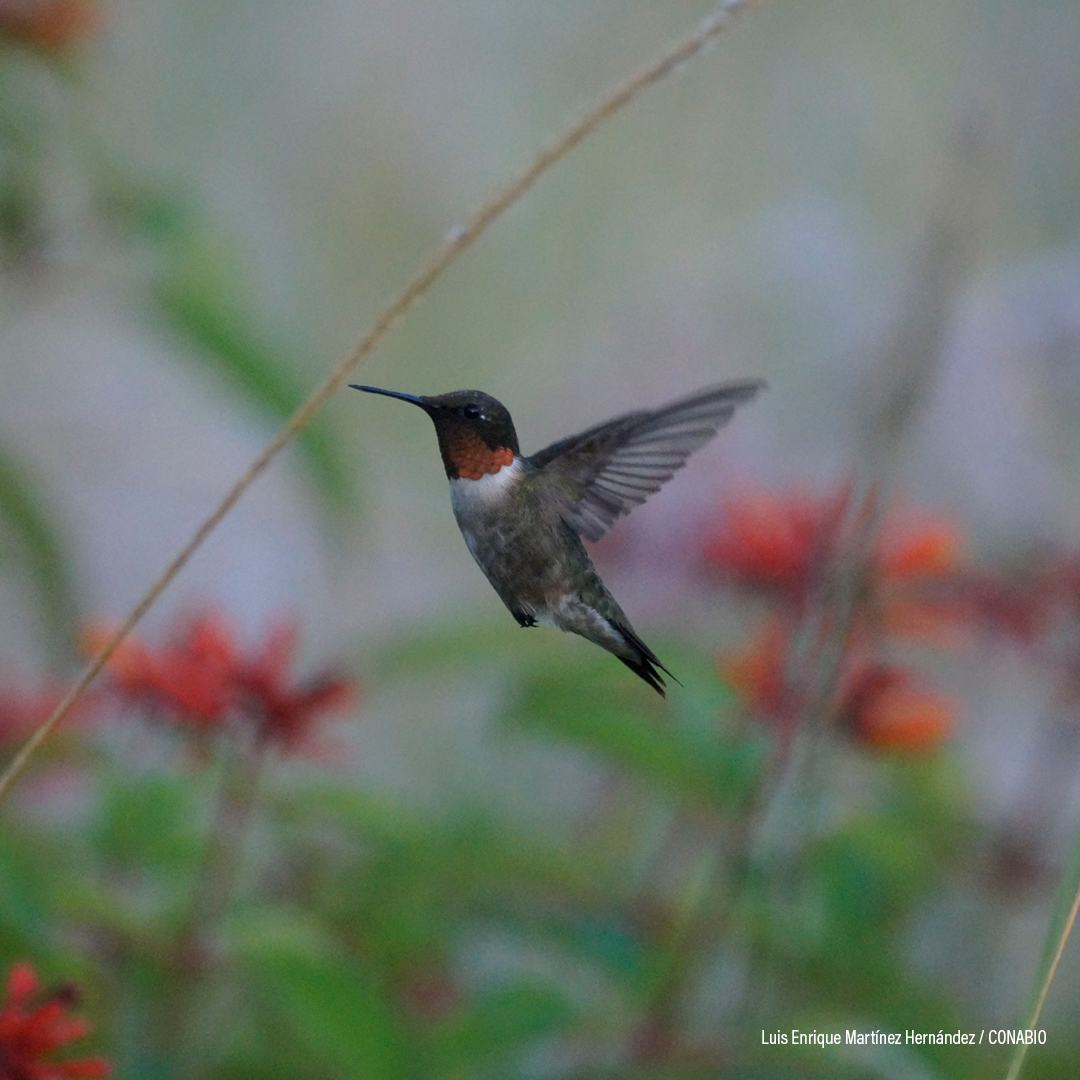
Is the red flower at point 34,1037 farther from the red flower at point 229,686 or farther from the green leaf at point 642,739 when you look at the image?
the green leaf at point 642,739

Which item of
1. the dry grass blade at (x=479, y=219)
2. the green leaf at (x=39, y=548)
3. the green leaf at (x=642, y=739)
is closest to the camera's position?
the dry grass blade at (x=479, y=219)

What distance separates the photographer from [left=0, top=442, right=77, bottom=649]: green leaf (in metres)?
0.82

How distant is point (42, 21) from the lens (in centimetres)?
98

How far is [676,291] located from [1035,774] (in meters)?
1.04

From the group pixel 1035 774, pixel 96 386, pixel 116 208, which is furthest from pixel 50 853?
pixel 96 386

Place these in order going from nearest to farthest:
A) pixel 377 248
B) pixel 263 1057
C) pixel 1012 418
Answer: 1. pixel 263 1057
2. pixel 1012 418
3. pixel 377 248

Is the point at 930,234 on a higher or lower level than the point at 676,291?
lower

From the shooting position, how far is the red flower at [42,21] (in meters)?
0.97

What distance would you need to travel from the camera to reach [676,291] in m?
2.37

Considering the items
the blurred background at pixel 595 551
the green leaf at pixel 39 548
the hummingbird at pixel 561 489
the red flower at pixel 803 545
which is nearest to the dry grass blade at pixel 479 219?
the hummingbird at pixel 561 489

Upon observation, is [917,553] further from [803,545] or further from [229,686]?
[229,686]

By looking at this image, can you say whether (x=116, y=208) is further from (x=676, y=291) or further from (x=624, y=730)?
(x=676, y=291)

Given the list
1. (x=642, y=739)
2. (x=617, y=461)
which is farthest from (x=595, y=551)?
(x=617, y=461)

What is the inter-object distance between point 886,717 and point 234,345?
412mm
